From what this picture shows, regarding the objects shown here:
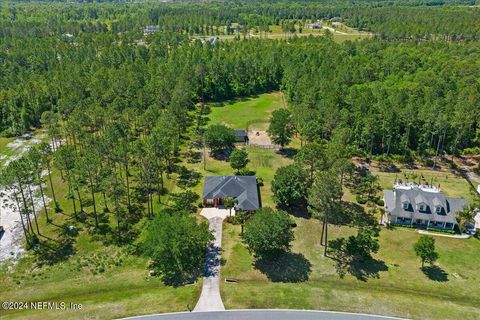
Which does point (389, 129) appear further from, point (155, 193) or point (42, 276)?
point (42, 276)

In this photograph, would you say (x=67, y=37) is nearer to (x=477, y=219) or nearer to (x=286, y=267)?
(x=286, y=267)

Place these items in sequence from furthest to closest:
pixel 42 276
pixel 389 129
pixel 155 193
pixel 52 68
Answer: pixel 52 68, pixel 389 129, pixel 155 193, pixel 42 276

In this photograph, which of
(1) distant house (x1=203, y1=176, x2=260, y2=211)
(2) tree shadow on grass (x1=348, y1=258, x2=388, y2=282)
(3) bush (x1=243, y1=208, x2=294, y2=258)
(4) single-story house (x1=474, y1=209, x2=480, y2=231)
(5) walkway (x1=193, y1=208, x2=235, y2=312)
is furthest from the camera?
(1) distant house (x1=203, y1=176, x2=260, y2=211)

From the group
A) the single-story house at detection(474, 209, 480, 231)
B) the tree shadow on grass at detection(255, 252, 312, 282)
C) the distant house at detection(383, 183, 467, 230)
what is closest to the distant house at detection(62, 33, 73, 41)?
the tree shadow on grass at detection(255, 252, 312, 282)

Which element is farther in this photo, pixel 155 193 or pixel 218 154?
Result: pixel 218 154

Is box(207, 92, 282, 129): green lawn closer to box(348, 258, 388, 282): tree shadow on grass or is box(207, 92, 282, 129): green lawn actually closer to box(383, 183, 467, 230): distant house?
box(383, 183, 467, 230): distant house

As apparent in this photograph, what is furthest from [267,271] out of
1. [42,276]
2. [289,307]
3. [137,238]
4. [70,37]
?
[70,37]
